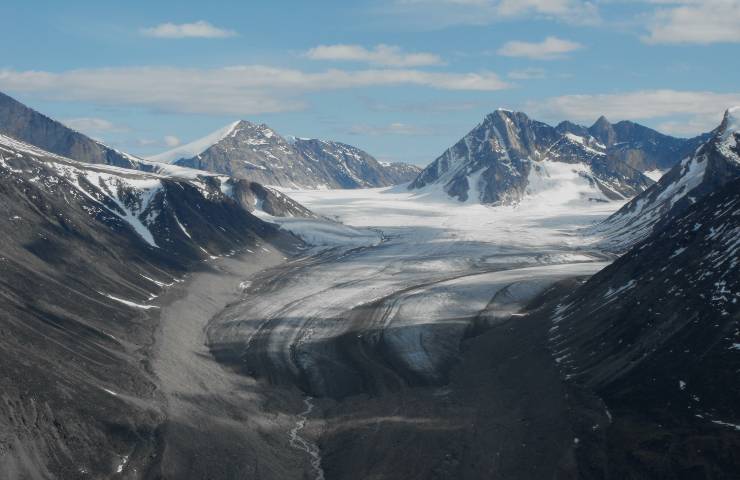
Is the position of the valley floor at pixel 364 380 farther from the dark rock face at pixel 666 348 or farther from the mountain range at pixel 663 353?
the dark rock face at pixel 666 348

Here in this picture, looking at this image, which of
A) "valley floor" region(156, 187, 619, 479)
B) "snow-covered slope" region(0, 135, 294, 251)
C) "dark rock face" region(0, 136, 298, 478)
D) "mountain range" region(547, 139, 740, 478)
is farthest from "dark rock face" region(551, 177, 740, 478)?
"snow-covered slope" region(0, 135, 294, 251)

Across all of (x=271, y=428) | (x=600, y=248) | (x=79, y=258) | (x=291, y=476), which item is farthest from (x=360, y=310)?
(x=600, y=248)

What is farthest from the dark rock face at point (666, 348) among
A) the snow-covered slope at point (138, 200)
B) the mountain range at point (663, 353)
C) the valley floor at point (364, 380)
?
the snow-covered slope at point (138, 200)

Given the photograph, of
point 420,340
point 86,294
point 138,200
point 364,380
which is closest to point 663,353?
point 364,380

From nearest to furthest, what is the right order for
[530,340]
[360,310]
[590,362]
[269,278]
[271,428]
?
1. [271,428]
2. [590,362]
3. [530,340]
4. [360,310]
5. [269,278]

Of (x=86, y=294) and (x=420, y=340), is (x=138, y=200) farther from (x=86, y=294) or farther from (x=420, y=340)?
(x=420, y=340)

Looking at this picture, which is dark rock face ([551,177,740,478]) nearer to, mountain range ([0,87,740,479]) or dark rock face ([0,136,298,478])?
mountain range ([0,87,740,479])

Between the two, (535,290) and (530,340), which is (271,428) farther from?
(535,290)
